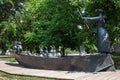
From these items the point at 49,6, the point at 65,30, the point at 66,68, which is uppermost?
the point at 49,6

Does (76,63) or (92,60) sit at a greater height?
(92,60)

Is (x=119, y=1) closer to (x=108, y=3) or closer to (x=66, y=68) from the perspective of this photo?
(x=108, y=3)

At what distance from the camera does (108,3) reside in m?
13.3

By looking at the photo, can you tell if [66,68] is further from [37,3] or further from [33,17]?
[33,17]

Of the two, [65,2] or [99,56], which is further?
[65,2]

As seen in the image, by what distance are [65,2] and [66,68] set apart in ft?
15.6

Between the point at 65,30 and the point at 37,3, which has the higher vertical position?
the point at 37,3

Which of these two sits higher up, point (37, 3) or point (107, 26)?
point (37, 3)

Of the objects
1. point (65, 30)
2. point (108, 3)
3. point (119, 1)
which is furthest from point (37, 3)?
point (119, 1)

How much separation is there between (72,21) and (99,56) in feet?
14.9

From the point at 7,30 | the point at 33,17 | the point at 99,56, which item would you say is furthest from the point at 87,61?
the point at 7,30

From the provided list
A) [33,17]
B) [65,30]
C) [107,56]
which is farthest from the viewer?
[33,17]

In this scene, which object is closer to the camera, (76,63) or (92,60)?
(92,60)

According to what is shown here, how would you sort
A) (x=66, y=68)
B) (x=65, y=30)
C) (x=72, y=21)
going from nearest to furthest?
(x=66, y=68)
(x=72, y=21)
(x=65, y=30)
